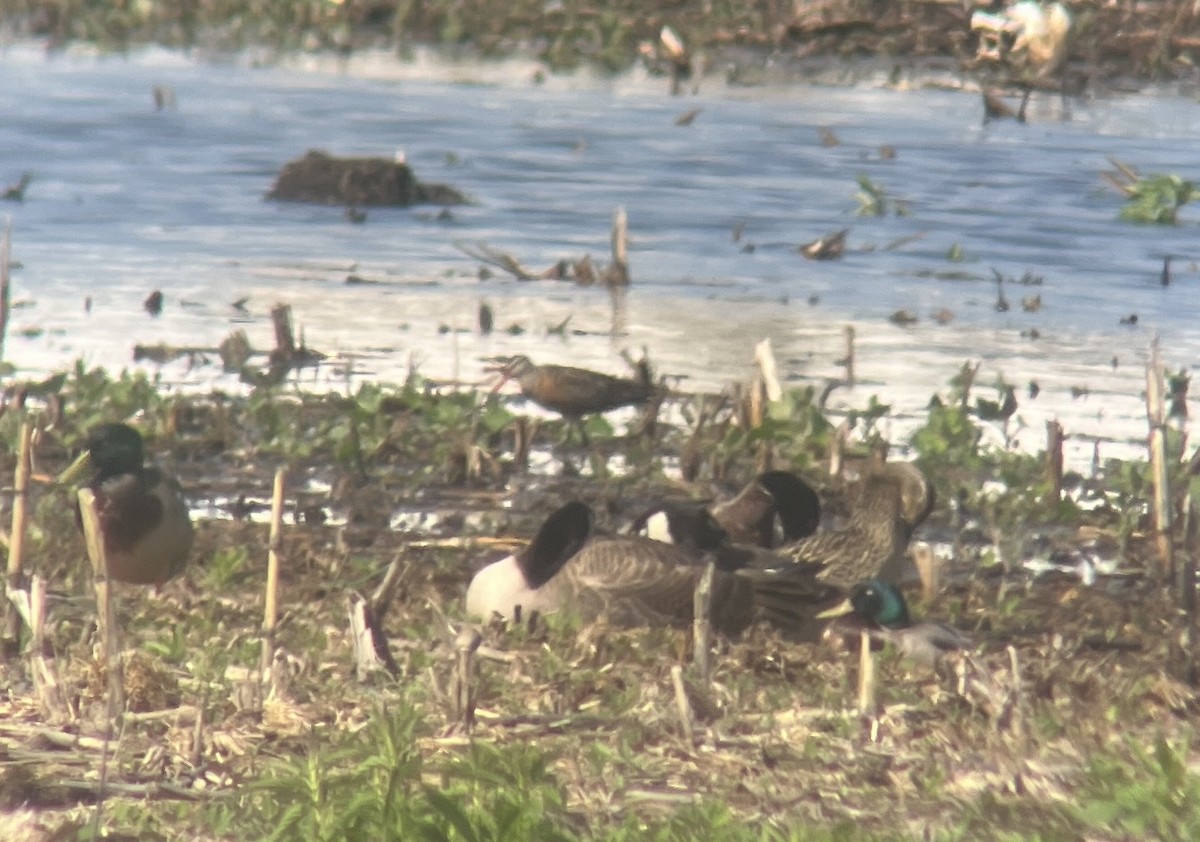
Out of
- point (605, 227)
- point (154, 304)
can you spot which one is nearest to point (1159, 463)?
point (154, 304)

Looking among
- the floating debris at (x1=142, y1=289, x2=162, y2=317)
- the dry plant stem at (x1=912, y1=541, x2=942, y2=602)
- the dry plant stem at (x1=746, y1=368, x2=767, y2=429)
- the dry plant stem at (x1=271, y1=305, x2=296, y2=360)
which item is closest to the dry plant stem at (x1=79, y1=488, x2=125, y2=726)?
the dry plant stem at (x1=912, y1=541, x2=942, y2=602)

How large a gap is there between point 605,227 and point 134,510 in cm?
977

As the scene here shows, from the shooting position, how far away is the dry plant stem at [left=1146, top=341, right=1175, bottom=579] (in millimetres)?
6508

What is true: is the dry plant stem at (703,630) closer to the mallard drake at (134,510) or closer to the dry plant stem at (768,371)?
the mallard drake at (134,510)

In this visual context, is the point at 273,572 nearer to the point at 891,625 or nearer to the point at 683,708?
the point at 683,708

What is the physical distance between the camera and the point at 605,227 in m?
17.0

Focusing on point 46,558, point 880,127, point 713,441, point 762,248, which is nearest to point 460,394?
point 713,441

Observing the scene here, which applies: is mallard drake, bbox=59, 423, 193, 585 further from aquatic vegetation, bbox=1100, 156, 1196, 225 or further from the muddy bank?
the muddy bank

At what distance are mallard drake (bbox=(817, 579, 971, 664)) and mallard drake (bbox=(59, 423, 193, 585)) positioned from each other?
205cm

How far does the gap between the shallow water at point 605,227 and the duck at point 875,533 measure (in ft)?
5.35

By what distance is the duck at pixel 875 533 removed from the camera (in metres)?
7.70

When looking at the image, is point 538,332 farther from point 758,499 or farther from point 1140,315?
point 758,499

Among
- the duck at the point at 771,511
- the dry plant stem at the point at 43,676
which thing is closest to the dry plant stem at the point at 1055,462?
the duck at the point at 771,511

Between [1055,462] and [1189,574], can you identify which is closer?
[1189,574]
